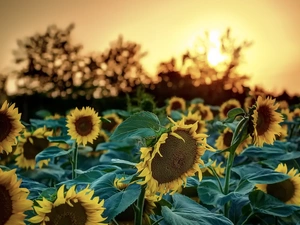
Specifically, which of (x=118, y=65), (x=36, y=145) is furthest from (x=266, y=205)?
(x=118, y=65)

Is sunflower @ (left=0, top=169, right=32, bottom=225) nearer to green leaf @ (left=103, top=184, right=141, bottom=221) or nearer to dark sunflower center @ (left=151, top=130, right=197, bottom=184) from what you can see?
green leaf @ (left=103, top=184, right=141, bottom=221)

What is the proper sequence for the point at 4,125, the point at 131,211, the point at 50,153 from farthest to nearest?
the point at 50,153, the point at 4,125, the point at 131,211

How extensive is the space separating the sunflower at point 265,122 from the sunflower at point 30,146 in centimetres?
130

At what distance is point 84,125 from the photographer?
3.05 metres

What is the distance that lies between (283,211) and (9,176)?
1.13m

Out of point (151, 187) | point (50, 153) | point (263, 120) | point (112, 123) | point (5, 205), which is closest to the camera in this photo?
point (5, 205)

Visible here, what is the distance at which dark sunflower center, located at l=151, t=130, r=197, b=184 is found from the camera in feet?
5.03

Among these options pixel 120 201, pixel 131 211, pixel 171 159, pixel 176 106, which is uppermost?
pixel 171 159

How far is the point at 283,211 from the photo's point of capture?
2141 millimetres

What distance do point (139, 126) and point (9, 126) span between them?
654 millimetres

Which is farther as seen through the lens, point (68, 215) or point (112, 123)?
point (112, 123)

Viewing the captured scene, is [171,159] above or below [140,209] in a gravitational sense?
above

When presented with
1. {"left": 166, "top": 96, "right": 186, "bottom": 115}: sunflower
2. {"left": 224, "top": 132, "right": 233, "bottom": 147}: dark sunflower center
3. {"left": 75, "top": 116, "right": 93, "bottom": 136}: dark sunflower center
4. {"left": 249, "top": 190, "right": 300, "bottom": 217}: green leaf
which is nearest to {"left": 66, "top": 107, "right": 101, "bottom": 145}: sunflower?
{"left": 75, "top": 116, "right": 93, "bottom": 136}: dark sunflower center

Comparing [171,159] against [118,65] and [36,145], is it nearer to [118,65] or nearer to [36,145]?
[36,145]
